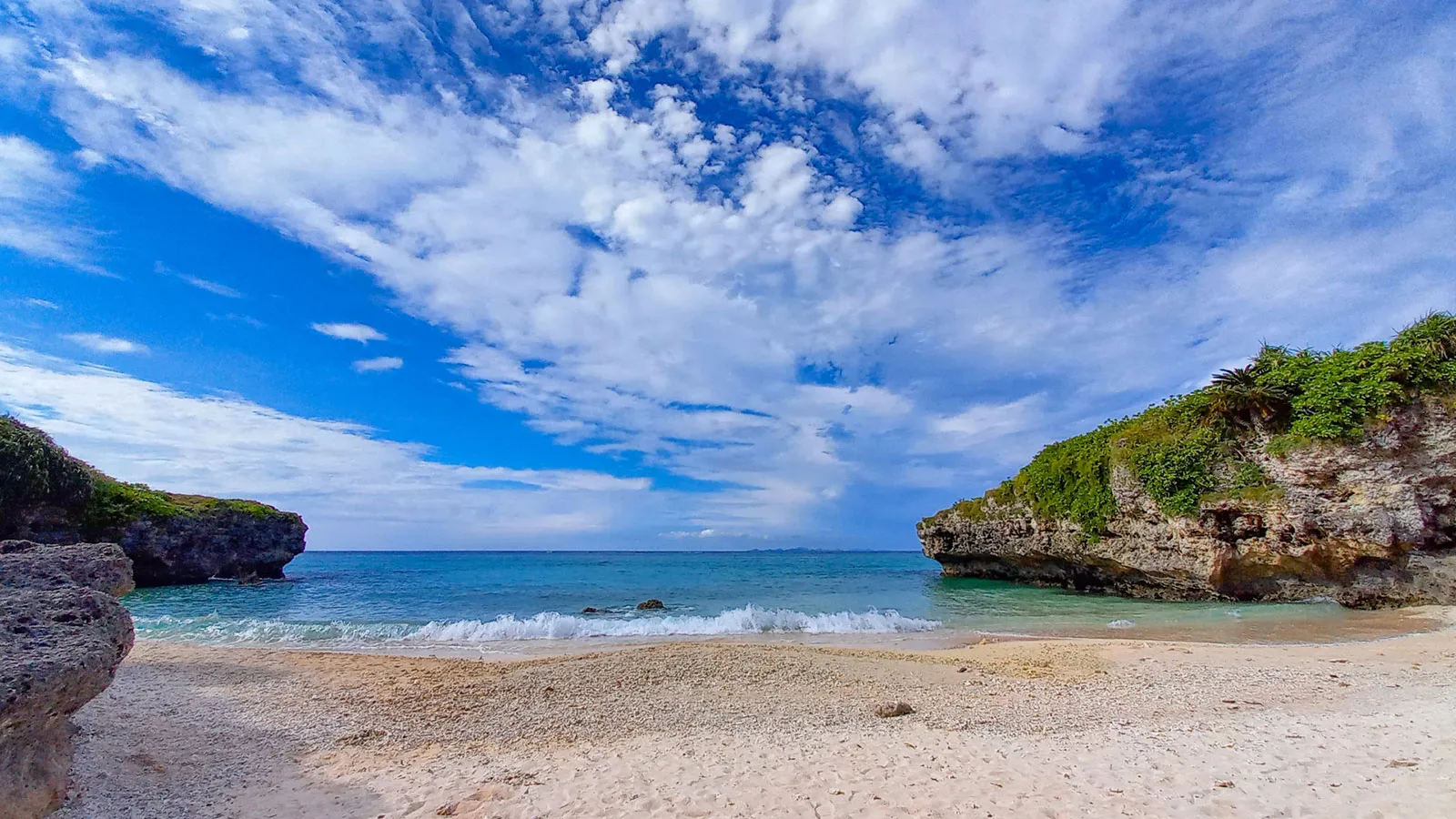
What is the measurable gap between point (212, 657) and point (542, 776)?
35.4 ft

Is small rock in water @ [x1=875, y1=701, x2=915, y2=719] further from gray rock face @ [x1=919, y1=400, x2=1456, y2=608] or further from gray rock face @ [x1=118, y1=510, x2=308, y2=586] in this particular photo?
gray rock face @ [x1=118, y1=510, x2=308, y2=586]

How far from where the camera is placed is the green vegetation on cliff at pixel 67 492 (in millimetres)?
26625

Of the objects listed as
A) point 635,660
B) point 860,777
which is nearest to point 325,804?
point 860,777

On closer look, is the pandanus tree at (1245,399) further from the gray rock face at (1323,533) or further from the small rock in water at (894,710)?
the small rock in water at (894,710)

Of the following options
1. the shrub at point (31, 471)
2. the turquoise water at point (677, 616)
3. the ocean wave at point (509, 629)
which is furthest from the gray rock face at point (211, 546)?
the ocean wave at point (509, 629)

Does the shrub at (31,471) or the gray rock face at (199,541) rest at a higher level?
the shrub at (31,471)

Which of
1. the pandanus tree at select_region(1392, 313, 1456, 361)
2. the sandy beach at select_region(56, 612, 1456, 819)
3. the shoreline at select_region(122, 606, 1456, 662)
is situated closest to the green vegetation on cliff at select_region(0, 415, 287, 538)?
the shoreline at select_region(122, 606, 1456, 662)

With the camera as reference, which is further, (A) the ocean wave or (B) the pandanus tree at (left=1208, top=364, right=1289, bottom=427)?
(B) the pandanus tree at (left=1208, top=364, right=1289, bottom=427)

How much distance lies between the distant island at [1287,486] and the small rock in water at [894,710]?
20.6 metres

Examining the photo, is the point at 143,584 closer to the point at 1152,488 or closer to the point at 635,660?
the point at 635,660

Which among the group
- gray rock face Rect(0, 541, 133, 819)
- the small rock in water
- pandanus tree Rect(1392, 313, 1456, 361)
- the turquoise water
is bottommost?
the turquoise water

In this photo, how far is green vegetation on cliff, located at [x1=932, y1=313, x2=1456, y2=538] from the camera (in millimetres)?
19047

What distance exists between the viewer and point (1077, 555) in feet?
96.3

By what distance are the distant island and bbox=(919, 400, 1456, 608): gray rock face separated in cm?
4
